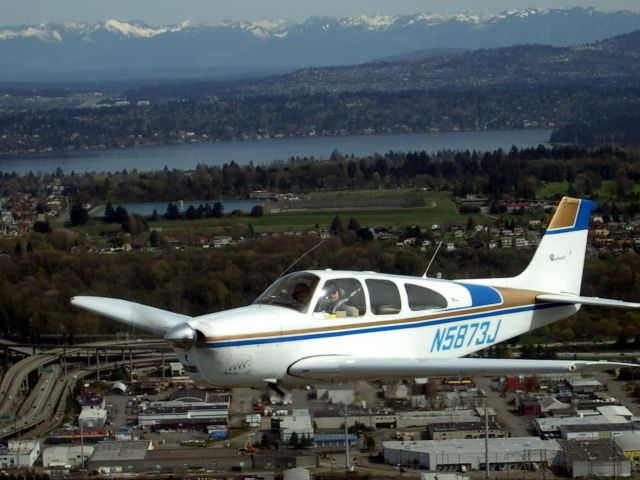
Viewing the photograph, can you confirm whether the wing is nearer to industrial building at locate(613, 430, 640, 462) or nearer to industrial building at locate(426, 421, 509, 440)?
industrial building at locate(426, 421, 509, 440)

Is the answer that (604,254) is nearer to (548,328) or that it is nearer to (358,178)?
(548,328)

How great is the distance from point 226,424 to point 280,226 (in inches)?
1082

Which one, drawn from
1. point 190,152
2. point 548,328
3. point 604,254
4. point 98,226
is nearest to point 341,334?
point 548,328

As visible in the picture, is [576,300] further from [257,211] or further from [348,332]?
[257,211]

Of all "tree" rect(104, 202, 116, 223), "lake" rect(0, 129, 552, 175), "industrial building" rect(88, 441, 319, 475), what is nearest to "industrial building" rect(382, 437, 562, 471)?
"industrial building" rect(88, 441, 319, 475)

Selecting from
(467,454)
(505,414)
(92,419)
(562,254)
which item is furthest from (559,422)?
(562,254)

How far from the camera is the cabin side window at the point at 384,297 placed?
12.8 m

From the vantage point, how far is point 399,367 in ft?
40.1

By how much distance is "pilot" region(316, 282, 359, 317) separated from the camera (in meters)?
12.5

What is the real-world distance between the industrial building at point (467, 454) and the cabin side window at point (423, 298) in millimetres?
8386

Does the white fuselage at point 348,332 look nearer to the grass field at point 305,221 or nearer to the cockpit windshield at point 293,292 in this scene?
the cockpit windshield at point 293,292

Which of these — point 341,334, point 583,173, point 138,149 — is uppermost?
point 341,334

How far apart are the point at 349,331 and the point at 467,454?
9607mm

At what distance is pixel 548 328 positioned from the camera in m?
29.2
